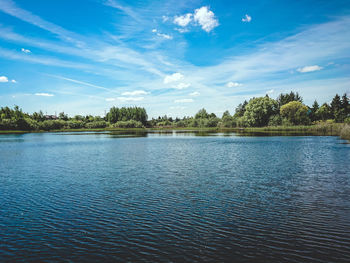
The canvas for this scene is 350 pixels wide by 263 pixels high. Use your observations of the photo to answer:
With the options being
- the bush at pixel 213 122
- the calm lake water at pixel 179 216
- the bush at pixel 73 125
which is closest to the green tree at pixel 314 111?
the bush at pixel 213 122

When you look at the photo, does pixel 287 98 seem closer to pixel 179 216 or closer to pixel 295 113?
pixel 295 113

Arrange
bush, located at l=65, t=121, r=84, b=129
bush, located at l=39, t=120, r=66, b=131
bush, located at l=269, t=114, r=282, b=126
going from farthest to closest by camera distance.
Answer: bush, located at l=65, t=121, r=84, b=129
bush, located at l=39, t=120, r=66, b=131
bush, located at l=269, t=114, r=282, b=126

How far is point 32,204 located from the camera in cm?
1533

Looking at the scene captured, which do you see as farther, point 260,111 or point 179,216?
point 260,111

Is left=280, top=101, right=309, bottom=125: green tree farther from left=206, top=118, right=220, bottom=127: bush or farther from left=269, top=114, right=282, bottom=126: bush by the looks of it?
left=206, top=118, right=220, bottom=127: bush

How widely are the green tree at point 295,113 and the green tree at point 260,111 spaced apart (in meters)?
5.95

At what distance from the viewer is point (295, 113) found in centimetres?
12300

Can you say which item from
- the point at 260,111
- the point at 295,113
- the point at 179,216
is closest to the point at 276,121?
the point at 260,111

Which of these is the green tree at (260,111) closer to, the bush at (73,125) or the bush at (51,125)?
the bush at (51,125)

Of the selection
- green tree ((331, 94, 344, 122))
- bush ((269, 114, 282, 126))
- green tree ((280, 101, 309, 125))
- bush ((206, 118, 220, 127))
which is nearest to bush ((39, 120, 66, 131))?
bush ((206, 118, 220, 127))

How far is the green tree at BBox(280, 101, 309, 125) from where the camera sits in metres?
120

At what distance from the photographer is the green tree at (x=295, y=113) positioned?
120 meters

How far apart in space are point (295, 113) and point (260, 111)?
18581mm

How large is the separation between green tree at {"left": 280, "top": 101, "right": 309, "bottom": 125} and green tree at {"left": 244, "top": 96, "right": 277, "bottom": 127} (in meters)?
5.95
